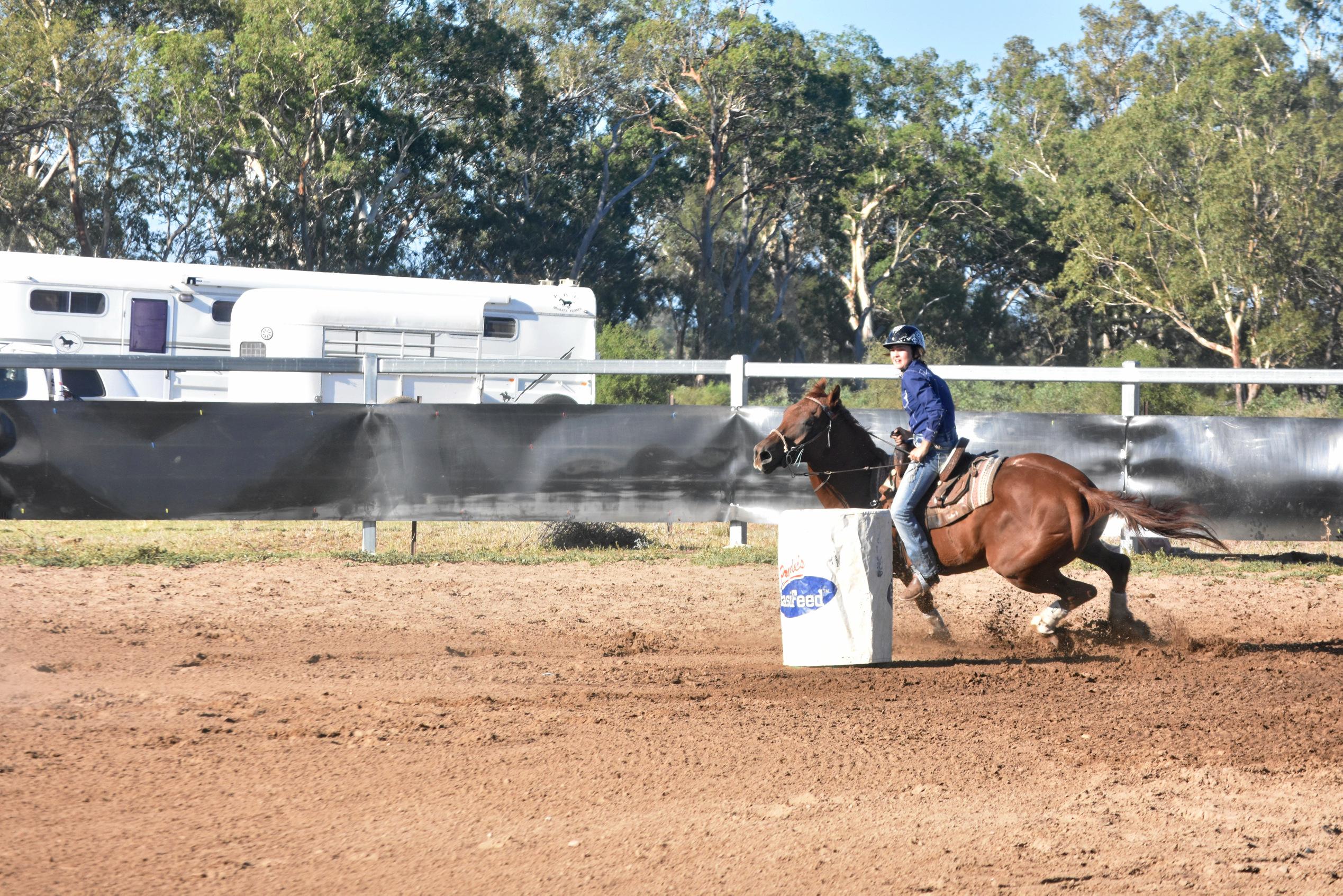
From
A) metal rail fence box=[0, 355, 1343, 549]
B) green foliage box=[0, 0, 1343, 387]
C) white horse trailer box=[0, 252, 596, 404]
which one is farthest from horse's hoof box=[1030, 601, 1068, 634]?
green foliage box=[0, 0, 1343, 387]

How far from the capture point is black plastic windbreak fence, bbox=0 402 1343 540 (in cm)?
1276

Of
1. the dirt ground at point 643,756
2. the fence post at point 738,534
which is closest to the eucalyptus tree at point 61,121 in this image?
the fence post at point 738,534

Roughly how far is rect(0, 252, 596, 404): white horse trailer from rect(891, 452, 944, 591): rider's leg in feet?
41.1

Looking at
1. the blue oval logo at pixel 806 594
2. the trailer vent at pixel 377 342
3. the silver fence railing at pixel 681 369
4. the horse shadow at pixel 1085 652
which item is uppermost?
the trailer vent at pixel 377 342

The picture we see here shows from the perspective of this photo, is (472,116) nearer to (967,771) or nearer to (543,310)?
(543,310)

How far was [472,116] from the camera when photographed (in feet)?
155

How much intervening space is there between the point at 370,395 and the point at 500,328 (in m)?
9.66

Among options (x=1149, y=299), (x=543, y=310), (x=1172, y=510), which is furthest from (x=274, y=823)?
(x=1149, y=299)

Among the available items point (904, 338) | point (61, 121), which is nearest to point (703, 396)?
point (61, 121)

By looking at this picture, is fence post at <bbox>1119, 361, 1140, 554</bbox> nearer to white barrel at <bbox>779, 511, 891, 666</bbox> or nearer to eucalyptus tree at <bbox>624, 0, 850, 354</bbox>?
white barrel at <bbox>779, 511, 891, 666</bbox>

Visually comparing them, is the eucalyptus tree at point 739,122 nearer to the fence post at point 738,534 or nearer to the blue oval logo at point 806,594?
the fence post at point 738,534

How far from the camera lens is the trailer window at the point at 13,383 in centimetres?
1870

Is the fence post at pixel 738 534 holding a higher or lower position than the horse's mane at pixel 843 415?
lower

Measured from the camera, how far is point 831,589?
25.4 ft
